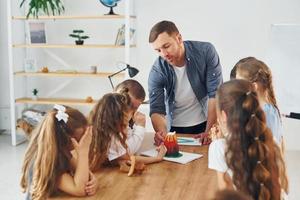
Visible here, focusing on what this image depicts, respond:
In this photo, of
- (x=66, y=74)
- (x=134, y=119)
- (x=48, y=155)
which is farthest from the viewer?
(x=66, y=74)

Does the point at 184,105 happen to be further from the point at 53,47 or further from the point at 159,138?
the point at 53,47

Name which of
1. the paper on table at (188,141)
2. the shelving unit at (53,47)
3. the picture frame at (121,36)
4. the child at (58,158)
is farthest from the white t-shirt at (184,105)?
the picture frame at (121,36)

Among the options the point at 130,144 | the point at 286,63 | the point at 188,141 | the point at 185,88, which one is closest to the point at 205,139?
the point at 188,141

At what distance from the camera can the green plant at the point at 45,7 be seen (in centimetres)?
439

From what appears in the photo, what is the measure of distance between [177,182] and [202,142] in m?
0.66

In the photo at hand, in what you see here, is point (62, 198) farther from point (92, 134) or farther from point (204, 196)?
point (204, 196)

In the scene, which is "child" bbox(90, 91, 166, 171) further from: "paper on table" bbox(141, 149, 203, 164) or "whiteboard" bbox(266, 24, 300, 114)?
"whiteboard" bbox(266, 24, 300, 114)

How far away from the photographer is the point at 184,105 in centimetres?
258

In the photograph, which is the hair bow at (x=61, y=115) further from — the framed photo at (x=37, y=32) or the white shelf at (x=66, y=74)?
the framed photo at (x=37, y=32)

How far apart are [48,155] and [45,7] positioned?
3.26m

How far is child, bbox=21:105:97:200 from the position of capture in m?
1.48

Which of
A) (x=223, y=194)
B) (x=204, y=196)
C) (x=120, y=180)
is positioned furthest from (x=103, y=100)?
(x=223, y=194)

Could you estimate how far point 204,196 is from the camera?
1.54m

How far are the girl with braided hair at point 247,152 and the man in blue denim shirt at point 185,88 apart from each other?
101 cm
